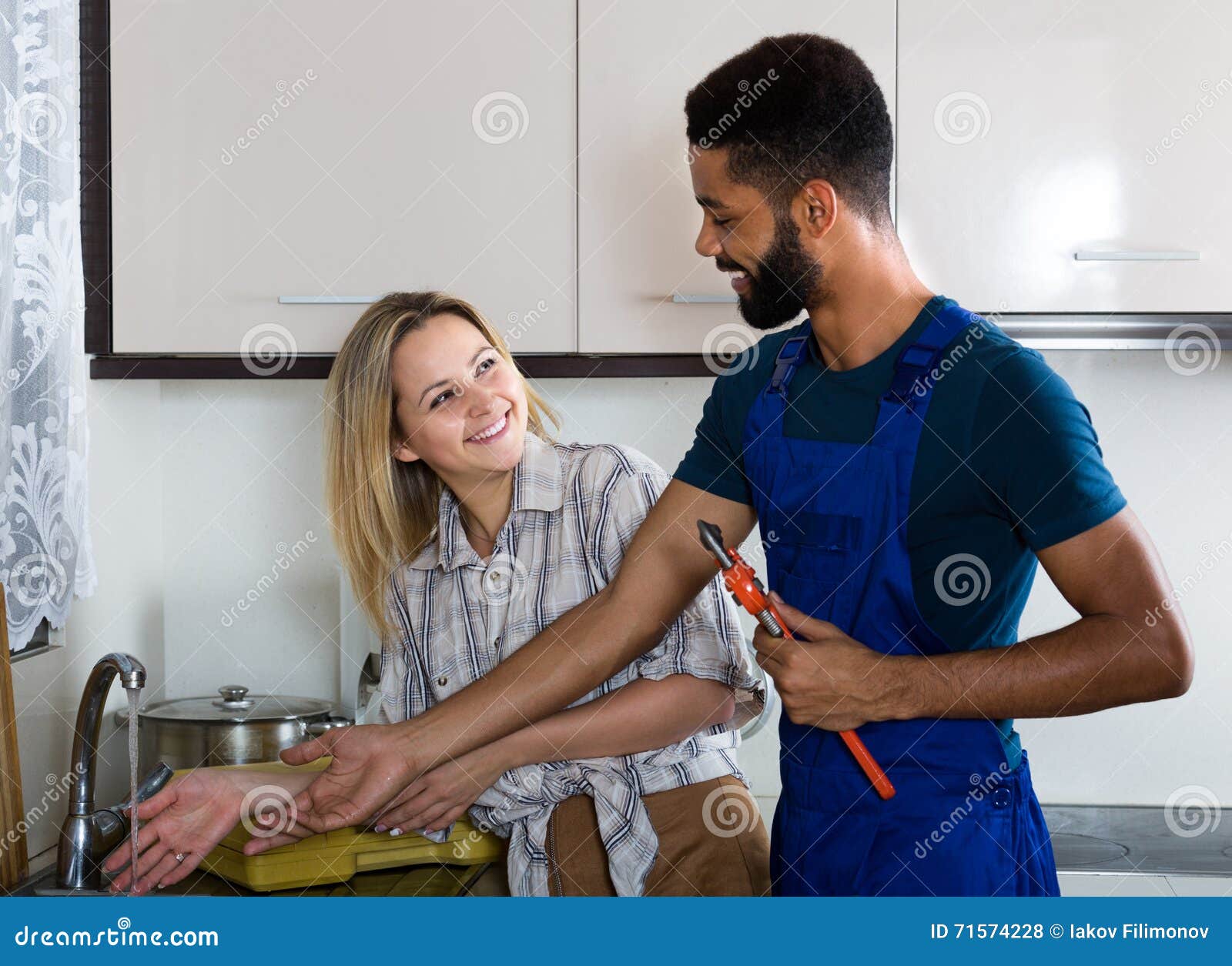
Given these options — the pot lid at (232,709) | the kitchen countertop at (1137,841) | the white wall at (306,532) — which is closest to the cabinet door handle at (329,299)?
the white wall at (306,532)

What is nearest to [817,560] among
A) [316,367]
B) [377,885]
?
Answer: [377,885]

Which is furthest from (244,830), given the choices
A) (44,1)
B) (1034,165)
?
(1034,165)

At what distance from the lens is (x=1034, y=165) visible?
152 centimetres

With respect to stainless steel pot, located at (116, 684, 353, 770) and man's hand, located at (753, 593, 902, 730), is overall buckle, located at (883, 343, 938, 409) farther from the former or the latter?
stainless steel pot, located at (116, 684, 353, 770)

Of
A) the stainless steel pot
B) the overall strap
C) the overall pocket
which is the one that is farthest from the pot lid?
the overall strap

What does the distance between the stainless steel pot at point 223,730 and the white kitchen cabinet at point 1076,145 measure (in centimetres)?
100

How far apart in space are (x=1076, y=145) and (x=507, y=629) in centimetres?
92

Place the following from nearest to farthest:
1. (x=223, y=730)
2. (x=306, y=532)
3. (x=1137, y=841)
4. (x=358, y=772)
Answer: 1. (x=358, y=772)
2. (x=223, y=730)
3. (x=1137, y=841)
4. (x=306, y=532)

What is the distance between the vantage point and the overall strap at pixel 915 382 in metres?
0.93

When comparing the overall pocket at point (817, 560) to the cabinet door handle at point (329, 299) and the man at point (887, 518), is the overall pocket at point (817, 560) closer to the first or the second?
the man at point (887, 518)

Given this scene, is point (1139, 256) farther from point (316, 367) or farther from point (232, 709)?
point (232, 709)

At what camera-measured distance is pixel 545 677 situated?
1154mm

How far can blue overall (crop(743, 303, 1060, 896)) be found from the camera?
3.08ft

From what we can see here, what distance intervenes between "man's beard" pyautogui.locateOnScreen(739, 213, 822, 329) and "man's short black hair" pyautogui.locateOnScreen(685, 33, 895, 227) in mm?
26
